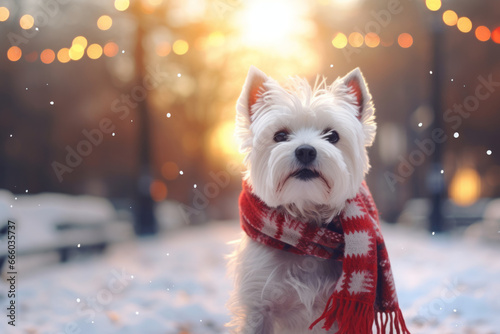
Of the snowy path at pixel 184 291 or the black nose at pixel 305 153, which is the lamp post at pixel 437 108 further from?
the black nose at pixel 305 153

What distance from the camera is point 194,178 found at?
12609 mm

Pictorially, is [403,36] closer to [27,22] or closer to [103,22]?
[27,22]

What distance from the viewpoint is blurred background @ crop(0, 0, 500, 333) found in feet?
22.6

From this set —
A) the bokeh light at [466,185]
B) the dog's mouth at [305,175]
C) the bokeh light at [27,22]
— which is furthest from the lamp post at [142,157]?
the bokeh light at [466,185]

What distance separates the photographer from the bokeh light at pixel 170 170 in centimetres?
1373

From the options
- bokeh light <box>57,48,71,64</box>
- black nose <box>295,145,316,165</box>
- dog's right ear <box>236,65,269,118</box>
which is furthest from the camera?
bokeh light <box>57,48,71,64</box>

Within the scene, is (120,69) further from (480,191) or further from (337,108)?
(480,191)

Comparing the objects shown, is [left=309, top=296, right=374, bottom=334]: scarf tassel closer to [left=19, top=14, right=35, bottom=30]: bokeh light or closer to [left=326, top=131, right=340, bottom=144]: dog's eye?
[left=326, top=131, right=340, bottom=144]: dog's eye

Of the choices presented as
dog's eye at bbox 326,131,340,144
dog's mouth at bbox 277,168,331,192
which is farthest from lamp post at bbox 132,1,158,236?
dog's mouth at bbox 277,168,331,192

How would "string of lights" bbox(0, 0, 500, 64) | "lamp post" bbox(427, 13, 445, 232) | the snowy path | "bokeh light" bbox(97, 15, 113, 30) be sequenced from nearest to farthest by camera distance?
the snowy path, "string of lights" bbox(0, 0, 500, 64), "bokeh light" bbox(97, 15, 113, 30), "lamp post" bbox(427, 13, 445, 232)

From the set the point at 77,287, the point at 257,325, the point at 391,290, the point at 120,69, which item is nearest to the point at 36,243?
the point at 77,287

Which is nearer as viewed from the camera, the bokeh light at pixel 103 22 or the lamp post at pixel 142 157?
the bokeh light at pixel 103 22

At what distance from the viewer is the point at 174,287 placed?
18.9 ft

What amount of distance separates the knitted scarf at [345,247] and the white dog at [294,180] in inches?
0.5
